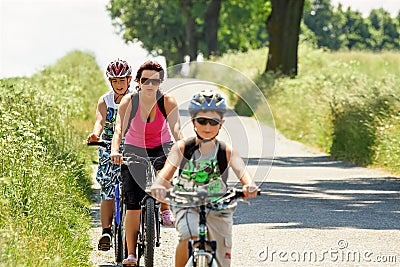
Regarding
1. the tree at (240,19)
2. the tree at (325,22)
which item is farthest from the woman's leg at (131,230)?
the tree at (325,22)

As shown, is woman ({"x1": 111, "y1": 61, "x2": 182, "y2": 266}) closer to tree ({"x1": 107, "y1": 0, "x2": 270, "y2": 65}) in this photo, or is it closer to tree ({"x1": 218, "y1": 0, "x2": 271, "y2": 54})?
tree ({"x1": 218, "y1": 0, "x2": 271, "y2": 54})

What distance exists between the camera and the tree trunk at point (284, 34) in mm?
35750

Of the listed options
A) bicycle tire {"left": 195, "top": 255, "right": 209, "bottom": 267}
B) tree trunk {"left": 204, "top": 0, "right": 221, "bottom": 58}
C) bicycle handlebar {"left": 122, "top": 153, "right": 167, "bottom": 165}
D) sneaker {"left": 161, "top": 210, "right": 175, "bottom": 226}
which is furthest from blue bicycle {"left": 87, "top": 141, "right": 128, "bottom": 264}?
tree trunk {"left": 204, "top": 0, "right": 221, "bottom": 58}

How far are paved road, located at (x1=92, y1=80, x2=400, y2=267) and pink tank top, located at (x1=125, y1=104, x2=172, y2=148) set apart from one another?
236 mm

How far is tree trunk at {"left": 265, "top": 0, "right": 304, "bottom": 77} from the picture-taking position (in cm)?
3575

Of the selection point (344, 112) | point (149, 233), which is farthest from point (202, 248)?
point (344, 112)

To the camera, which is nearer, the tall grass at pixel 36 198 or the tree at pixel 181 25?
the tall grass at pixel 36 198

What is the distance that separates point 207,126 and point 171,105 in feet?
5.91

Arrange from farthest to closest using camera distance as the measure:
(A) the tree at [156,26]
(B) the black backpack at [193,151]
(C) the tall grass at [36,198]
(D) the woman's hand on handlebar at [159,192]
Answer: (A) the tree at [156,26] → (C) the tall grass at [36,198] → (B) the black backpack at [193,151] → (D) the woman's hand on handlebar at [159,192]

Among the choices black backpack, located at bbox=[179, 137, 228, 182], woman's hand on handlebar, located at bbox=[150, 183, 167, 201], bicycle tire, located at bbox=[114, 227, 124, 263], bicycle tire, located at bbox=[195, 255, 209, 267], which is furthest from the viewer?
bicycle tire, located at bbox=[114, 227, 124, 263]

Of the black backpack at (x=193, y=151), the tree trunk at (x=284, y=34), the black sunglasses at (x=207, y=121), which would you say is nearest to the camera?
the black sunglasses at (x=207, y=121)

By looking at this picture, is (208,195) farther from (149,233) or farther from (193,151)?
(149,233)

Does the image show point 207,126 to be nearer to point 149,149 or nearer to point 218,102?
point 218,102

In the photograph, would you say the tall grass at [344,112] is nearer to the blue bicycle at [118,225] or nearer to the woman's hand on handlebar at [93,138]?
the blue bicycle at [118,225]
